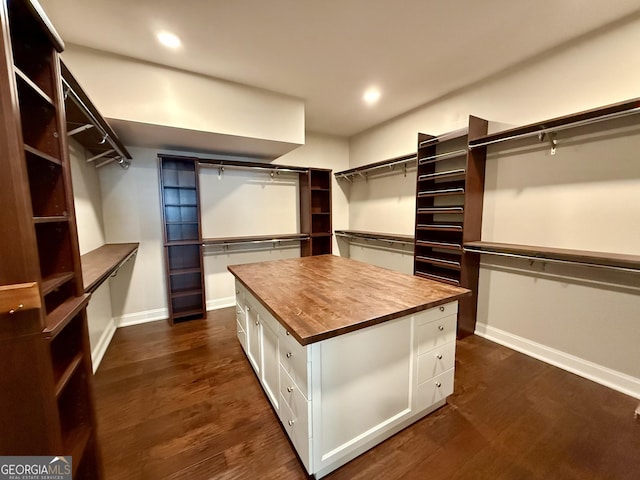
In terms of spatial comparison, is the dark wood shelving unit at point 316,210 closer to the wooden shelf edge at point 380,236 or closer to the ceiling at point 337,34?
the wooden shelf edge at point 380,236

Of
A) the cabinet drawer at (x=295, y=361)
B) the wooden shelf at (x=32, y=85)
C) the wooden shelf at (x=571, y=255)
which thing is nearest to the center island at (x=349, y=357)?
the cabinet drawer at (x=295, y=361)

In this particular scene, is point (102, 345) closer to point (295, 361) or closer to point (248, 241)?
point (248, 241)

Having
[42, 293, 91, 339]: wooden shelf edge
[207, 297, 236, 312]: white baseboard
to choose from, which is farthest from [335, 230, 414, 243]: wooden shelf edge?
[42, 293, 91, 339]: wooden shelf edge

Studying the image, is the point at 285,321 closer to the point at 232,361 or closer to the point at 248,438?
the point at 248,438

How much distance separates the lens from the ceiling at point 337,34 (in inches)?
70.0

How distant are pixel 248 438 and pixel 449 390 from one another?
1.39 meters

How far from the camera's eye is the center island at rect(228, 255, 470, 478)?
1.25 m

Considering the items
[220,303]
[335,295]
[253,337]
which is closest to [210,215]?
[220,303]

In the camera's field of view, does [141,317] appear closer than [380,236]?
Yes

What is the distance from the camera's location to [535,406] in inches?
71.4

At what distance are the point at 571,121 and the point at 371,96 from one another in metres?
2.01

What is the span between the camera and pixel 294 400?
4.54 feet

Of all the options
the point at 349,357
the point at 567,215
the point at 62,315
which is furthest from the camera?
the point at 567,215

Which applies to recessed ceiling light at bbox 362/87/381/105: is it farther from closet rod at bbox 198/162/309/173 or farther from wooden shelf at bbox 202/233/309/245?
wooden shelf at bbox 202/233/309/245
